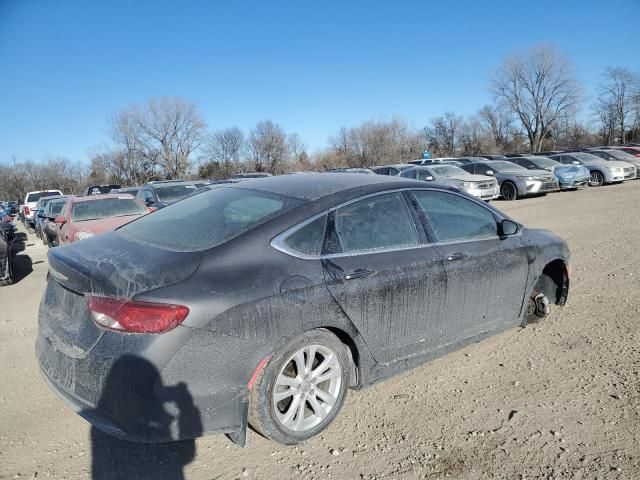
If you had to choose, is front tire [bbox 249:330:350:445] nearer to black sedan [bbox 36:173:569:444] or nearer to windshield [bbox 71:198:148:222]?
black sedan [bbox 36:173:569:444]

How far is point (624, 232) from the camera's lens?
8.72m

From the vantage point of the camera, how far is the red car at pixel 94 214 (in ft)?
26.8

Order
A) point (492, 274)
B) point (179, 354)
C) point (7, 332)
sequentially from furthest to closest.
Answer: point (7, 332) → point (492, 274) → point (179, 354)

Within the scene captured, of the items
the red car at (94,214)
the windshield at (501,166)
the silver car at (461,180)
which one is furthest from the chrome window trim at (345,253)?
the windshield at (501,166)

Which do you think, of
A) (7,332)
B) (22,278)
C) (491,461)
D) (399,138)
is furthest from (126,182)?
(491,461)

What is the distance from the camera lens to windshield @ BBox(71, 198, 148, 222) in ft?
29.8

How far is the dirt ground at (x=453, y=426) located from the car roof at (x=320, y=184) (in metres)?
1.54

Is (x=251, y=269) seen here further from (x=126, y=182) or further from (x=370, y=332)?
(x=126, y=182)

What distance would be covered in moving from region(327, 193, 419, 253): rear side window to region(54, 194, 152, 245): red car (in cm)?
627

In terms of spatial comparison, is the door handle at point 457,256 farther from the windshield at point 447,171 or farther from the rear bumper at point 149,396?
the windshield at point 447,171

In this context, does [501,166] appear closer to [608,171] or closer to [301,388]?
[608,171]

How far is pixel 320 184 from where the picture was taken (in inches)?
133

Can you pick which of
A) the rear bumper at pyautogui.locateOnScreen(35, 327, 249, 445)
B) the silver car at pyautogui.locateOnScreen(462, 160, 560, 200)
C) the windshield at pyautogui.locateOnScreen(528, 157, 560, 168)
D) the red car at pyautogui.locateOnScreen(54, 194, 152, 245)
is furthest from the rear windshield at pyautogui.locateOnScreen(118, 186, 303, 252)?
the windshield at pyautogui.locateOnScreen(528, 157, 560, 168)

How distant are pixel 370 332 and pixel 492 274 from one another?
131cm
